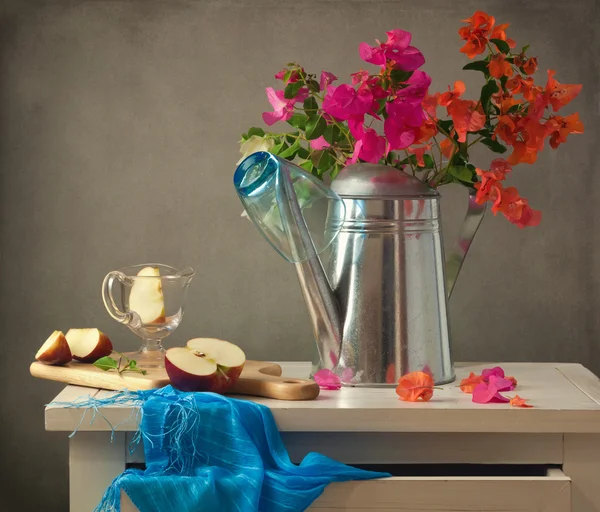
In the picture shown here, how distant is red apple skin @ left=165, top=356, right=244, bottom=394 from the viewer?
1018 millimetres

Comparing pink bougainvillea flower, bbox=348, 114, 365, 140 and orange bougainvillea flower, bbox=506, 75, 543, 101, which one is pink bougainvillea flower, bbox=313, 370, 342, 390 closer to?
pink bougainvillea flower, bbox=348, 114, 365, 140

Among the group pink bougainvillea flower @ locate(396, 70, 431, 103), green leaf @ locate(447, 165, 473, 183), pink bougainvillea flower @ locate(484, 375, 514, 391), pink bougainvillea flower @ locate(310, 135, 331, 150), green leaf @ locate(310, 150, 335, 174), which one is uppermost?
pink bougainvillea flower @ locate(396, 70, 431, 103)

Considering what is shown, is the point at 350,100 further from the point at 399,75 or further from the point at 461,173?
the point at 461,173

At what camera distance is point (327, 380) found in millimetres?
1086

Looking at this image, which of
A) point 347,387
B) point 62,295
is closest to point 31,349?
point 62,295

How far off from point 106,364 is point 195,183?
1.39 ft

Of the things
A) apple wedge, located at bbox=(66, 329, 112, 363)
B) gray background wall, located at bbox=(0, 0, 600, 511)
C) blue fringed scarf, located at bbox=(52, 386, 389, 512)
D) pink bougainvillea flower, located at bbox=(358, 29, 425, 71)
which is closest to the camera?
blue fringed scarf, located at bbox=(52, 386, 389, 512)

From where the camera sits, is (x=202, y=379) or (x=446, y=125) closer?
(x=202, y=379)

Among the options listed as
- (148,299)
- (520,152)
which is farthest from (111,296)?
(520,152)

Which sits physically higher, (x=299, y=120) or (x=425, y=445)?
(x=299, y=120)

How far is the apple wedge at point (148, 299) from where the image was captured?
114 centimetres

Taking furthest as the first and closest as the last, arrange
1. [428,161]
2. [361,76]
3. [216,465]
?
[428,161] < [361,76] < [216,465]

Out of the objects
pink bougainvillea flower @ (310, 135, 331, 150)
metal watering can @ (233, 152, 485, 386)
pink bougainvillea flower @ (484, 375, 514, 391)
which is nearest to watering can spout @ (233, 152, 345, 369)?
metal watering can @ (233, 152, 485, 386)

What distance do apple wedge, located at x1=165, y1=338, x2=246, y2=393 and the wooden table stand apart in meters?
0.05
